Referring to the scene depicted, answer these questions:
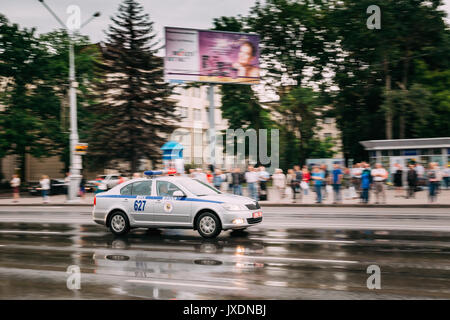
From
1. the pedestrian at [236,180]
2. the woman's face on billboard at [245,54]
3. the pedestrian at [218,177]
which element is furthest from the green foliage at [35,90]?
the pedestrian at [236,180]

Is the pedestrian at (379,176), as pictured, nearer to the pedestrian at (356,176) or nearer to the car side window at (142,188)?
the pedestrian at (356,176)

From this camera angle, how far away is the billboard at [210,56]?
30.0 meters

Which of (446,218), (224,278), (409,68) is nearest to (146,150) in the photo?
(409,68)

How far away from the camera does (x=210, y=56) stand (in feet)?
101

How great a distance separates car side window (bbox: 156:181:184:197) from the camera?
490 inches

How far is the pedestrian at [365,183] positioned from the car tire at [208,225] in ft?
36.7

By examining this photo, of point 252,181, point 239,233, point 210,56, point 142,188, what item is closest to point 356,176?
point 252,181

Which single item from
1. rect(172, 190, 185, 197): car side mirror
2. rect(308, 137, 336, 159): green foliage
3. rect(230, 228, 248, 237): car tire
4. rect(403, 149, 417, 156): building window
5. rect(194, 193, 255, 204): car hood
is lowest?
rect(230, 228, 248, 237): car tire

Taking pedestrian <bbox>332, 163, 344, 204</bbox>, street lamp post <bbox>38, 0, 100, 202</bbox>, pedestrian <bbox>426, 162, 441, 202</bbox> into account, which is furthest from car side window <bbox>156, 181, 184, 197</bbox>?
street lamp post <bbox>38, 0, 100, 202</bbox>

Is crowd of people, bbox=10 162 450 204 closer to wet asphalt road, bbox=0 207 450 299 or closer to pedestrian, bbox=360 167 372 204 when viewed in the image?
pedestrian, bbox=360 167 372 204

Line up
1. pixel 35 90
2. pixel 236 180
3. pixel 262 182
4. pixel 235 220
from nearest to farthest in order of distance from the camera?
1. pixel 235 220
2. pixel 236 180
3. pixel 262 182
4. pixel 35 90

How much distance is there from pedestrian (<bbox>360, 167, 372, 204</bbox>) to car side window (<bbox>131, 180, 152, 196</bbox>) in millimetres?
11454

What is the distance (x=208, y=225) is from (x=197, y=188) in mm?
1212

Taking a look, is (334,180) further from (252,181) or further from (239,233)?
(239,233)
